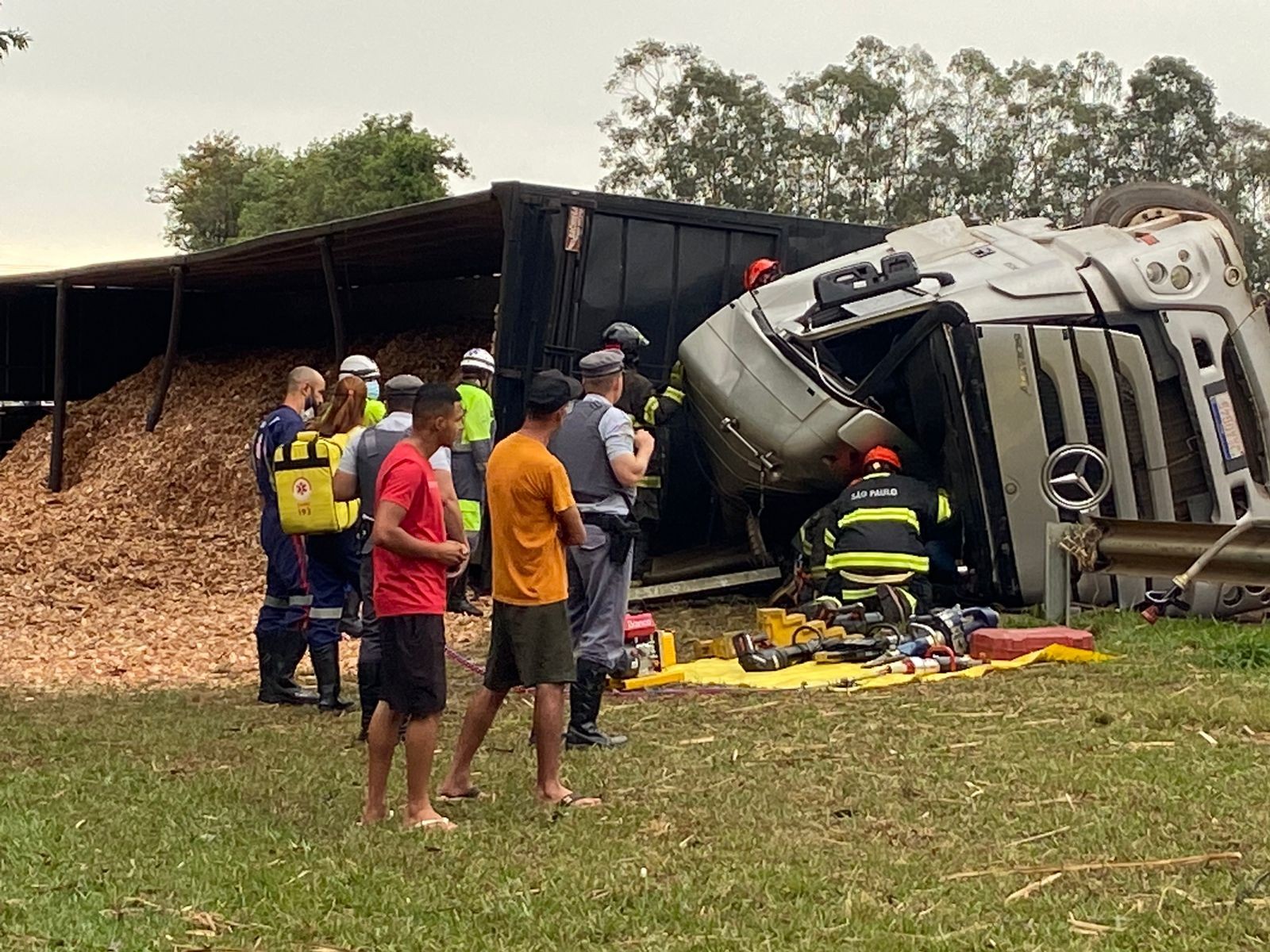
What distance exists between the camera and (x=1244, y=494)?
1018cm

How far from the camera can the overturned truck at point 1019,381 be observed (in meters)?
9.77

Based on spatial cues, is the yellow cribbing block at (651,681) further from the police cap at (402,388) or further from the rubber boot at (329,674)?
the police cap at (402,388)

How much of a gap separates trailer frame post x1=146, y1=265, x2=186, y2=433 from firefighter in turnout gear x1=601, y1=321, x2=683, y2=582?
8223 mm

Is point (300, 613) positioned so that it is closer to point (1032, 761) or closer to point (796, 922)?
point (1032, 761)

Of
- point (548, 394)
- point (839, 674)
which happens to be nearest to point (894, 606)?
point (839, 674)

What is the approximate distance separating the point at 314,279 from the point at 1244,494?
11779 millimetres

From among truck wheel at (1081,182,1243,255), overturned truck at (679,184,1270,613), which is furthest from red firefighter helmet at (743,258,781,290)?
truck wheel at (1081,182,1243,255)

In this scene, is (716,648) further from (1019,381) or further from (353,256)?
(353,256)

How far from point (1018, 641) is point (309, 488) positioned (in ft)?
11.5

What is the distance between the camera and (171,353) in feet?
62.5

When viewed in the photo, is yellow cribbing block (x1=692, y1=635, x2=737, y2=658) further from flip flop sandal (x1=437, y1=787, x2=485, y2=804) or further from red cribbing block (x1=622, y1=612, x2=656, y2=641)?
flip flop sandal (x1=437, y1=787, x2=485, y2=804)

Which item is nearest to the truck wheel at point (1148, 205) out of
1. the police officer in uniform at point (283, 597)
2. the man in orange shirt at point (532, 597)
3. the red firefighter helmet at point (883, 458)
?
the red firefighter helmet at point (883, 458)

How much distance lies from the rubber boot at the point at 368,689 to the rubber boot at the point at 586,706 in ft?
2.78

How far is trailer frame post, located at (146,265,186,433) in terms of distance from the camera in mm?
18422
